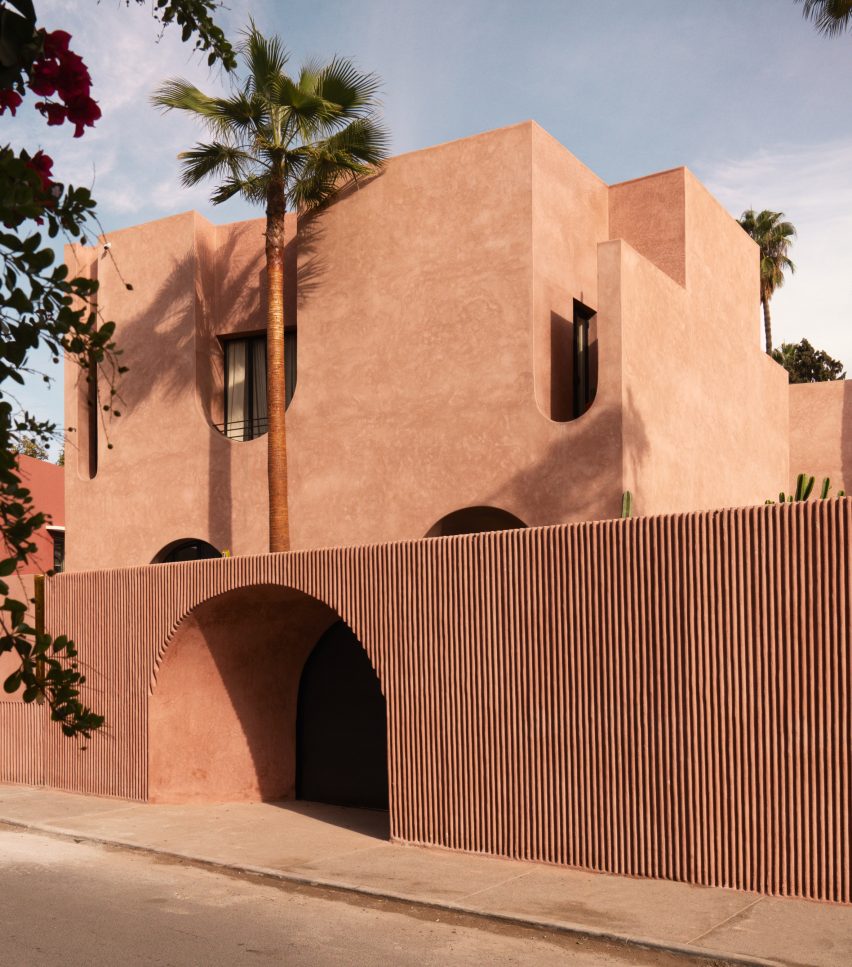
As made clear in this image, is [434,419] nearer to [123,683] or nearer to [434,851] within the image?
[123,683]

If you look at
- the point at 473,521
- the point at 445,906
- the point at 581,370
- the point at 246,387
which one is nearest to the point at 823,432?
the point at 581,370

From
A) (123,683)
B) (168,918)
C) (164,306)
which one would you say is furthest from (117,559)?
(168,918)

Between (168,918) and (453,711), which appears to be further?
(453,711)

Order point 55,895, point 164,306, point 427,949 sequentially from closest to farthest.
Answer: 1. point 427,949
2. point 55,895
3. point 164,306

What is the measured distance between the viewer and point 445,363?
60.6 feet

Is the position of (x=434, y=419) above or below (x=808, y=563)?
above

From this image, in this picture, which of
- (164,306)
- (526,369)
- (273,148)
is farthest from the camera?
(164,306)

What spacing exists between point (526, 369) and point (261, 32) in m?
6.87

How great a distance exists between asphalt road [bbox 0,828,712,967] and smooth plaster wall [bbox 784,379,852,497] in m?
18.8

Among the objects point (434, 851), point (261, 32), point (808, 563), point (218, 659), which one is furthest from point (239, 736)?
point (261, 32)

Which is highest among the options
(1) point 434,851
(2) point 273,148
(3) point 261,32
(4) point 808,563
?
(3) point 261,32

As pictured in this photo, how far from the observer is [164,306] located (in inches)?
875

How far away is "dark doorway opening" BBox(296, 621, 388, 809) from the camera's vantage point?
1595 cm

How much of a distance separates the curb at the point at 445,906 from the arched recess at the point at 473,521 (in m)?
7.37
